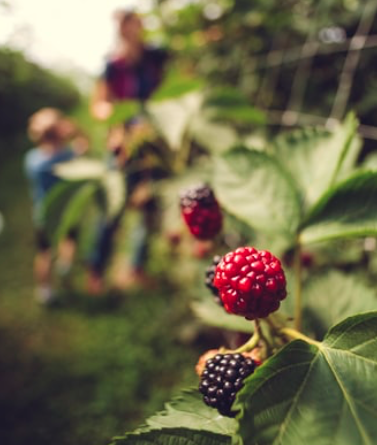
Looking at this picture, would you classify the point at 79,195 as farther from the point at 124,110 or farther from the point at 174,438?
the point at 174,438

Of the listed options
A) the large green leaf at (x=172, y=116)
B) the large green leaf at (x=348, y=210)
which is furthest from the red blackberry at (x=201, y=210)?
the large green leaf at (x=172, y=116)

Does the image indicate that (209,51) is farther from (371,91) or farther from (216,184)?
(216,184)

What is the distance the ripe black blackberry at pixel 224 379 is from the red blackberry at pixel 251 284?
0.08 m

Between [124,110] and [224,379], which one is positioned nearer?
[224,379]

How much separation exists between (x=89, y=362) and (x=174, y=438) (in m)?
2.19

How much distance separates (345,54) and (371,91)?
0.21 meters

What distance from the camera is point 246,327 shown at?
791mm

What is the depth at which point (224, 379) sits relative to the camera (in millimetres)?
568

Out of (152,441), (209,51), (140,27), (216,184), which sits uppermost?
(140,27)

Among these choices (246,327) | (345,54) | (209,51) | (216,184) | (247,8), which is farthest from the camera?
(209,51)

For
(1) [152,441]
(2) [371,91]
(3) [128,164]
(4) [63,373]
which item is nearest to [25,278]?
(4) [63,373]

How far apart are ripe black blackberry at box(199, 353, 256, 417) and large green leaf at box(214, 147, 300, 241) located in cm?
28

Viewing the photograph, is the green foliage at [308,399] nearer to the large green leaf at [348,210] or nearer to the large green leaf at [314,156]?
the large green leaf at [348,210]

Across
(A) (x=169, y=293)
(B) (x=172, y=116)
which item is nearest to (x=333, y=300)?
(B) (x=172, y=116)
